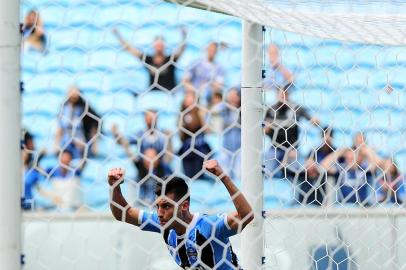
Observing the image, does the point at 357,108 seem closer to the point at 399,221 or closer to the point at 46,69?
the point at 399,221

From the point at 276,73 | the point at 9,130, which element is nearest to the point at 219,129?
the point at 276,73

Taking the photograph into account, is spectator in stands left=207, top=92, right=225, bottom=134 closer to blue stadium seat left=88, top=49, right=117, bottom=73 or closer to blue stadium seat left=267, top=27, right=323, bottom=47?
blue stadium seat left=267, top=27, right=323, bottom=47

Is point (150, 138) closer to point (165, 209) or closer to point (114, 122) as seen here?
point (165, 209)

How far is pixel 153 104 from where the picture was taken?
292cm

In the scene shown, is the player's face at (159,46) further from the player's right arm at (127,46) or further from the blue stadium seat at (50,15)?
the blue stadium seat at (50,15)

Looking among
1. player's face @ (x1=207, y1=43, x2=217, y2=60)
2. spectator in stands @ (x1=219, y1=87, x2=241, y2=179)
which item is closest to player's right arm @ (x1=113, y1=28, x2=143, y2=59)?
player's face @ (x1=207, y1=43, x2=217, y2=60)

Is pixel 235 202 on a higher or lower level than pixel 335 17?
lower

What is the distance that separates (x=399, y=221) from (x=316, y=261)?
1.41 ft

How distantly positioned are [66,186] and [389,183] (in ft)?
3.90

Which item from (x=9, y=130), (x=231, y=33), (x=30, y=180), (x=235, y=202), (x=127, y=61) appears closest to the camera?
(x=9, y=130)

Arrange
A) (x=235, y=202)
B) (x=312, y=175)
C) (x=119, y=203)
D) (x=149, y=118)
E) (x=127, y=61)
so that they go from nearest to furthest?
(x=235, y=202)
(x=119, y=203)
(x=127, y=61)
(x=149, y=118)
(x=312, y=175)

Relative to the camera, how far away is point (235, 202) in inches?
Answer: 86.4

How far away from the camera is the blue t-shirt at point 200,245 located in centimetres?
249

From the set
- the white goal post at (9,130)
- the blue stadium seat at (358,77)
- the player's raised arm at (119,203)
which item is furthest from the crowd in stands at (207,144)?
the white goal post at (9,130)
